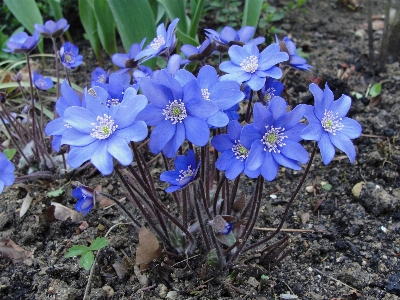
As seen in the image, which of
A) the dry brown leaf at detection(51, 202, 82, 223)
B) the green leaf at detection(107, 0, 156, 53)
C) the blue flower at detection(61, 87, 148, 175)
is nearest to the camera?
the blue flower at detection(61, 87, 148, 175)

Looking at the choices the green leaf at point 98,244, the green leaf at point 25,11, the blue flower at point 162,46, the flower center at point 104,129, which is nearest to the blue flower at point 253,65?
the blue flower at point 162,46

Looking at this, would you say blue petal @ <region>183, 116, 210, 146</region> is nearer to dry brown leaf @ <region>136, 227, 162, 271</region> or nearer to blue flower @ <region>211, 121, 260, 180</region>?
blue flower @ <region>211, 121, 260, 180</region>

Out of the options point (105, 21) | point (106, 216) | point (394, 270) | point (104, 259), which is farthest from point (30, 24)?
point (394, 270)

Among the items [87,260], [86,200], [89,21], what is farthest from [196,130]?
[89,21]

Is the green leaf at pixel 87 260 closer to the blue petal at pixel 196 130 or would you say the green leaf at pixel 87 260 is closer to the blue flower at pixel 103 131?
the blue flower at pixel 103 131

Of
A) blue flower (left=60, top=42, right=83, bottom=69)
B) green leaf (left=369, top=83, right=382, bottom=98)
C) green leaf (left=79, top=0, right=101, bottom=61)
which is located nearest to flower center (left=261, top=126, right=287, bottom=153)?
blue flower (left=60, top=42, right=83, bottom=69)

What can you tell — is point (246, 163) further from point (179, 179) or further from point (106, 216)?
point (106, 216)
